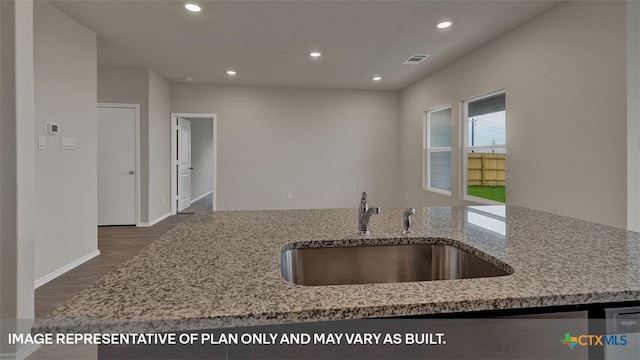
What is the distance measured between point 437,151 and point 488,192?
1.28 metres

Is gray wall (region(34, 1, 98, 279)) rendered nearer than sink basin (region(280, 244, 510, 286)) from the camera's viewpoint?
No

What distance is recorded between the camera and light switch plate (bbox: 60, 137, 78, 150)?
10.0 feet

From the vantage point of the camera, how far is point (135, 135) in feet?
16.2

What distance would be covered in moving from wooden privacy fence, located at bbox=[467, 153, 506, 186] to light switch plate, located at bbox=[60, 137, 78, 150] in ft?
15.4

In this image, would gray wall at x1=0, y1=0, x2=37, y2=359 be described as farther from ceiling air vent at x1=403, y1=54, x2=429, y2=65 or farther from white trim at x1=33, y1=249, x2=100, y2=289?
ceiling air vent at x1=403, y1=54, x2=429, y2=65

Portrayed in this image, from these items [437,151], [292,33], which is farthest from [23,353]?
[437,151]

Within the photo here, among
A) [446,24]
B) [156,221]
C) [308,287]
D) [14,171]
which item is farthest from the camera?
[156,221]

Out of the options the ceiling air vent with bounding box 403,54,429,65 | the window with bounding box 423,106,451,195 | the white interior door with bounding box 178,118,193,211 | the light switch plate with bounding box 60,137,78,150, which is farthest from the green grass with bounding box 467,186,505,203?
the white interior door with bounding box 178,118,193,211

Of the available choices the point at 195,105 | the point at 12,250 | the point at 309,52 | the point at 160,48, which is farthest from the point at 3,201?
the point at 195,105

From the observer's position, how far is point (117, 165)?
497cm

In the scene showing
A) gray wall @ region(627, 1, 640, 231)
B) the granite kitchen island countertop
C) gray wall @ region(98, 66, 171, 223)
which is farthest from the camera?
gray wall @ region(98, 66, 171, 223)

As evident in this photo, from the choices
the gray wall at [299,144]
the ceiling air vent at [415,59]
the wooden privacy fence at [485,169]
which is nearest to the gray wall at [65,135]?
the gray wall at [299,144]

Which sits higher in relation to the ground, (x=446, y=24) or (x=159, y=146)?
(x=446, y=24)

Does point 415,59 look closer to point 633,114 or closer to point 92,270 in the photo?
point 633,114
